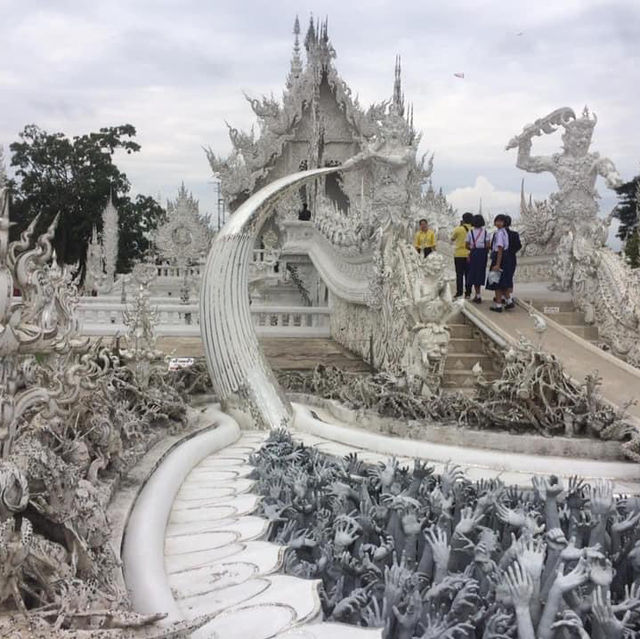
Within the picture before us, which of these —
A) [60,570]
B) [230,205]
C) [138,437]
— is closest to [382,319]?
[138,437]

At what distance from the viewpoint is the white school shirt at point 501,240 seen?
8641 mm

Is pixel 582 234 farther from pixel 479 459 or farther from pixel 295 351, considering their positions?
pixel 479 459

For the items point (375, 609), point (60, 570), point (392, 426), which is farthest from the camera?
point (392, 426)

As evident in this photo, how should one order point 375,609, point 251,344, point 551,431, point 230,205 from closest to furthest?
point 375,609, point 551,431, point 251,344, point 230,205

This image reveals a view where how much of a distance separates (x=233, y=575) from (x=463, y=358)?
4837 mm

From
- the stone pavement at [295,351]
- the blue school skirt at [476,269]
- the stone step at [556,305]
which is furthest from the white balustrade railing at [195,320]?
the stone step at [556,305]

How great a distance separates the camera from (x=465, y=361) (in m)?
7.91

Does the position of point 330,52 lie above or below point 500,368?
above

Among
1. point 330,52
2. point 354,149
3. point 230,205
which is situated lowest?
point 230,205

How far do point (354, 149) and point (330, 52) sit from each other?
243cm

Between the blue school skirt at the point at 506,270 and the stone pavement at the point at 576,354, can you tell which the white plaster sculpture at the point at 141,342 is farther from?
the blue school skirt at the point at 506,270

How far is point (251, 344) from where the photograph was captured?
7336 mm

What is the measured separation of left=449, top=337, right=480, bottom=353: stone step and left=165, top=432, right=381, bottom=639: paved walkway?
365 cm

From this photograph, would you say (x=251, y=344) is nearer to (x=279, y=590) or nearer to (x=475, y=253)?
(x=475, y=253)
